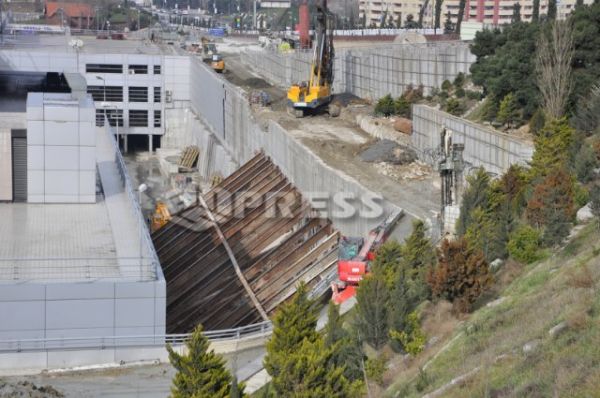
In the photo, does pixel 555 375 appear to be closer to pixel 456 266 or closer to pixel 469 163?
pixel 456 266

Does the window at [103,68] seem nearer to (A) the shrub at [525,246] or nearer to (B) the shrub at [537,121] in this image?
(B) the shrub at [537,121]

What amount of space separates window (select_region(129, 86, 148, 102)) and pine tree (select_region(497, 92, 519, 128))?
3538 cm

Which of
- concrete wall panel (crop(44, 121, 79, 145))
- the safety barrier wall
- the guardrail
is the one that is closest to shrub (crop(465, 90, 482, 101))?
the safety barrier wall

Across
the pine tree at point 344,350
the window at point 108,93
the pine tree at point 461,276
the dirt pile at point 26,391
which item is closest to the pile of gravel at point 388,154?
the pine tree at point 461,276

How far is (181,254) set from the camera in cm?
4559

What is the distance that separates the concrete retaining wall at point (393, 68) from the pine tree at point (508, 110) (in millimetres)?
11521

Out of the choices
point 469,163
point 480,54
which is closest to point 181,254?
point 469,163

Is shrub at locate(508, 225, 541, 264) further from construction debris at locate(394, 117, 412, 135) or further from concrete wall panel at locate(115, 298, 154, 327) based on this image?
construction debris at locate(394, 117, 412, 135)

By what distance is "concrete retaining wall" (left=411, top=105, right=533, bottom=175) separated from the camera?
1515 inches

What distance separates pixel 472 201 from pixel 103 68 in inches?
1877

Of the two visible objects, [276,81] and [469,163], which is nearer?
[469,163]

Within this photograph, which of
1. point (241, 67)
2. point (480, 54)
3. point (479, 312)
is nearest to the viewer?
point (479, 312)

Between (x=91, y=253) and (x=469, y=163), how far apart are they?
15477 millimetres

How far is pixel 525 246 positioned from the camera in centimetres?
2694
